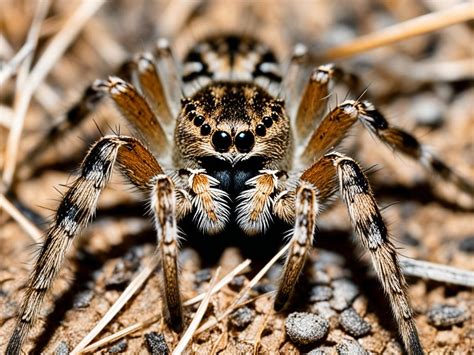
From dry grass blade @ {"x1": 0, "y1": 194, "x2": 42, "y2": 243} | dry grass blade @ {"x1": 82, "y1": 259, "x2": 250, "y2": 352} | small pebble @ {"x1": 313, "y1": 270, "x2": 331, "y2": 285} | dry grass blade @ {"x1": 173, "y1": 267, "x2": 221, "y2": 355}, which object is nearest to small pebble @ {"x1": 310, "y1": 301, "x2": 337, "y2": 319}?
small pebble @ {"x1": 313, "y1": 270, "x2": 331, "y2": 285}

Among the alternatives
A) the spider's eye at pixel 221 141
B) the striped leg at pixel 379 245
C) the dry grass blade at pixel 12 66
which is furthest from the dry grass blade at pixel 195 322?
the dry grass blade at pixel 12 66

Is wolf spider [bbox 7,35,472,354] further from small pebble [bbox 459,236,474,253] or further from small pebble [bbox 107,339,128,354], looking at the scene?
small pebble [bbox 459,236,474,253]

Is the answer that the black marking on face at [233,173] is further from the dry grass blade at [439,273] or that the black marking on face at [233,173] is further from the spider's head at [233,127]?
the dry grass blade at [439,273]

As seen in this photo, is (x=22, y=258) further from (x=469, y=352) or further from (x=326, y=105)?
(x=469, y=352)

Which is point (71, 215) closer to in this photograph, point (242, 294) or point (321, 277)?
point (242, 294)

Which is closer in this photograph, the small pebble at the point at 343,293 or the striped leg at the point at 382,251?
the striped leg at the point at 382,251

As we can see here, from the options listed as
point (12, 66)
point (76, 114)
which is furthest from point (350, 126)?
point (12, 66)
